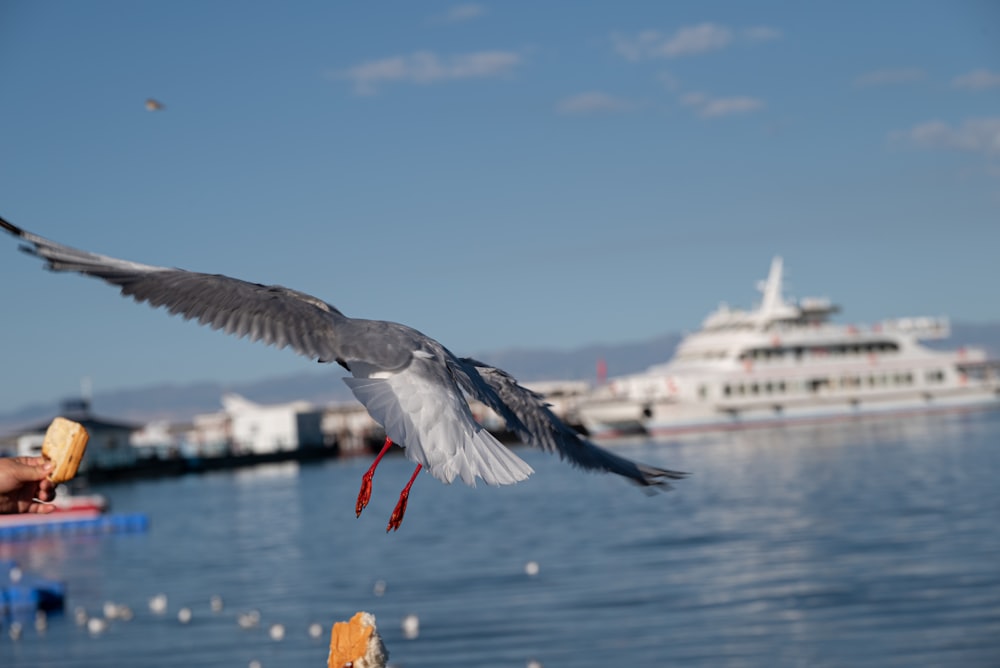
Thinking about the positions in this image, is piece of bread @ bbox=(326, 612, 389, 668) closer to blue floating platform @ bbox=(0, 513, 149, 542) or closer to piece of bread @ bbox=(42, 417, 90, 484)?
piece of bread @ bbox=(42, 417, 90, 484)

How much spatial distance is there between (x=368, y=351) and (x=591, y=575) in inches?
544

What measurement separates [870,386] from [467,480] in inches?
2302

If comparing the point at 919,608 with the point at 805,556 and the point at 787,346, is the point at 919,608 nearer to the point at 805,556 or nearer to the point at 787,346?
the point at 805,556

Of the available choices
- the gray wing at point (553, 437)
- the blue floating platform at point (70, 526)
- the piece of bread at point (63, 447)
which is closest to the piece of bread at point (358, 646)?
the piece of bread at point (63, 447)

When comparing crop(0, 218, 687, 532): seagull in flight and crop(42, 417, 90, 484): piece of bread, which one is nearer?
crop(42, 417, 90, 484): piece of bread

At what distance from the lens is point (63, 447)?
342 centimetres

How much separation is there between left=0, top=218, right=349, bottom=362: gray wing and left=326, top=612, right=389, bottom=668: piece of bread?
1026 mm

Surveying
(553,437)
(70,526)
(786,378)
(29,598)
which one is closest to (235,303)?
(553,437)

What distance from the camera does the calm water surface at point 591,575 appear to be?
13070 millimetres

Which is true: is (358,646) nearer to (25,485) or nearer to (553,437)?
(25,485)

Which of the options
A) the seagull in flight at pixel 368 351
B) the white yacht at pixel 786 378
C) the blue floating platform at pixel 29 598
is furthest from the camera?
the white yacht at pixel 786 378

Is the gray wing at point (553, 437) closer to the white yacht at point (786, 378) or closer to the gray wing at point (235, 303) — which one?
the gray wing at point (235, 303)

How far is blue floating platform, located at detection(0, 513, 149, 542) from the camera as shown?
94.8 feet

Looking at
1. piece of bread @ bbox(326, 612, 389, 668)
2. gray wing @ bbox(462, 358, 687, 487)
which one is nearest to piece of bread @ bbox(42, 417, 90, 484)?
piece of bread @ bbox(326, 612, 389, 668)
